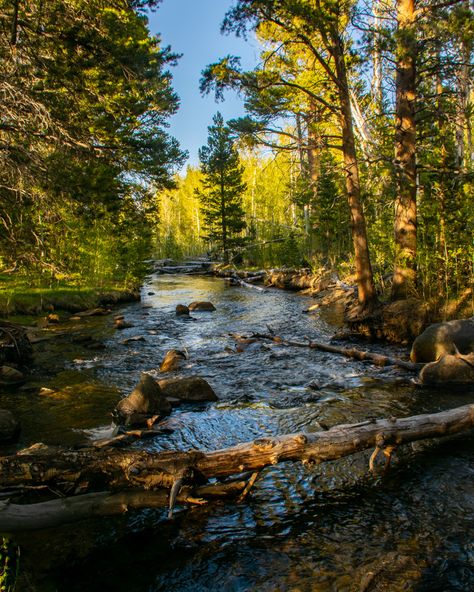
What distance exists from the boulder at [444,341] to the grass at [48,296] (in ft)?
41.8

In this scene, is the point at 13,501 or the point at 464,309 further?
the point at 464,309

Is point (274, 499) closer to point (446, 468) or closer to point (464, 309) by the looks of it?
point (446, 468)

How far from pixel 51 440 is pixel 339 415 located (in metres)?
4.23

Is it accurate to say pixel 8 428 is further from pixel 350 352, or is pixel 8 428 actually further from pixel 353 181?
pixel 353 181

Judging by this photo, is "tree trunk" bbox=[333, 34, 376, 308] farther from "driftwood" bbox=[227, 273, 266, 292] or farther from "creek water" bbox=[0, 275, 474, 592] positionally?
"driftwood" bbox=[227, 273, 266, 292]

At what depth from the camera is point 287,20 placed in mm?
11820

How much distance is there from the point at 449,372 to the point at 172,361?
582cm

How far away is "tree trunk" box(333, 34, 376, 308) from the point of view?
12498 millimetres

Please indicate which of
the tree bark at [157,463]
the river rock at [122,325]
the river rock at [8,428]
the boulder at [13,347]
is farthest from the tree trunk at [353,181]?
the river rock at [8,428]

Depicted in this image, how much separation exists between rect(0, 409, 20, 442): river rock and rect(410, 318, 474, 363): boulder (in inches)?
303

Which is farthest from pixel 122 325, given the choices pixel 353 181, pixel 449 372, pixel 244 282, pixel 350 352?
pixel 244 282

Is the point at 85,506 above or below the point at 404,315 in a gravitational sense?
below

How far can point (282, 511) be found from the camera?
4.41 meters

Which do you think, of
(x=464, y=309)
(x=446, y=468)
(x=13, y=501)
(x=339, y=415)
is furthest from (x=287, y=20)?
(x=13, y=501)
